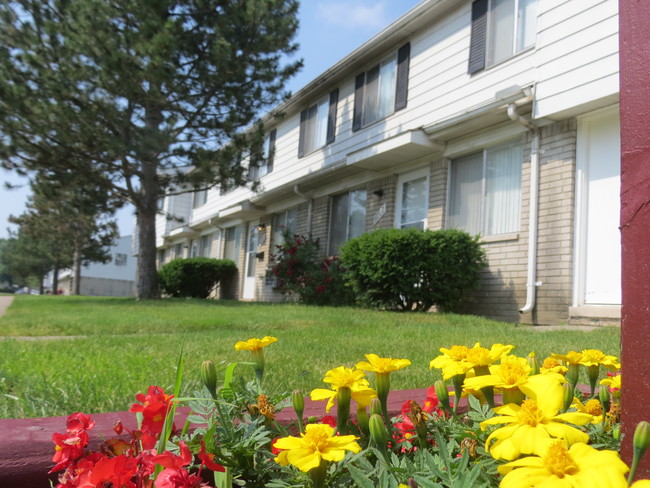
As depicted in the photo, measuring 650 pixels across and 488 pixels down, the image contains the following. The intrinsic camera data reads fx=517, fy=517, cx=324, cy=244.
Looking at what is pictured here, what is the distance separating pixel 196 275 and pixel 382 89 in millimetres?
9703

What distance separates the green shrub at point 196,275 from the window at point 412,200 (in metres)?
9.19

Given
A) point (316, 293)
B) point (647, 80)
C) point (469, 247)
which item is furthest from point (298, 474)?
point (316, 293)

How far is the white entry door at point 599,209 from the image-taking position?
22.7 feet

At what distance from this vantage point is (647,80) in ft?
2.92

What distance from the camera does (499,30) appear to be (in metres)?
8.95

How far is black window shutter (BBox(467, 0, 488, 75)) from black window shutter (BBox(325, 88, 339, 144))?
4665mm

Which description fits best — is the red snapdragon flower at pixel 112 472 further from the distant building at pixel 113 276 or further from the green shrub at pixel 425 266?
the distant building at pixel 113 276

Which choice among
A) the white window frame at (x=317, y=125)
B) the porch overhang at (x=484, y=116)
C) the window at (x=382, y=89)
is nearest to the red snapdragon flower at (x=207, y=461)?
the porch overhang at (x=484, y=116)

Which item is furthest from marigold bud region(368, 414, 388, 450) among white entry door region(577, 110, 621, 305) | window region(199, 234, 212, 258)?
window region(199, 234, 212, 258)

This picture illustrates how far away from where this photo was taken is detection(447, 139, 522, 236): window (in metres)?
8.46

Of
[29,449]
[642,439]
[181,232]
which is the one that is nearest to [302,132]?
[181,232]

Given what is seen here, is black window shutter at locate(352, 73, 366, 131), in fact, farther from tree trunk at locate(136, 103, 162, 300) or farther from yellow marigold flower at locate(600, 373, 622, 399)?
yellow marigold flower at locate(600, 373, 622, 399)

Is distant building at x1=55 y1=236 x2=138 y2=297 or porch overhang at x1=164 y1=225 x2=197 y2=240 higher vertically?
porch overhang at x1=164 y1=225 x2=197 y2=240

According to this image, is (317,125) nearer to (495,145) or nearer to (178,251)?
(495,145)
